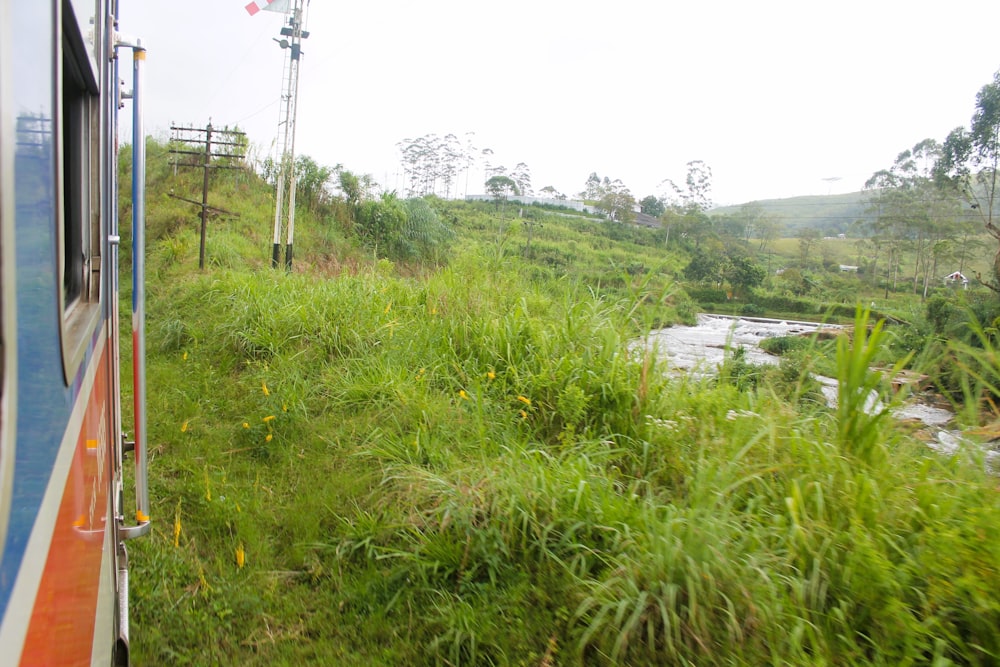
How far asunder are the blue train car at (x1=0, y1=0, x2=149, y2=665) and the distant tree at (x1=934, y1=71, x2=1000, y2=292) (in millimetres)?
5591

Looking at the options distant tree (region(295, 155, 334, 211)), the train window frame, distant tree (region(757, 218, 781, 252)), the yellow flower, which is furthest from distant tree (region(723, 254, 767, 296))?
distant tree (region(295, 155, 334, 211))

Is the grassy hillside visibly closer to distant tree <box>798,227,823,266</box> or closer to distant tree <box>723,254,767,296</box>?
distant tree <box>723,254,767,296</box>

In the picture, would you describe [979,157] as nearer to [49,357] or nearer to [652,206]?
[652,206]

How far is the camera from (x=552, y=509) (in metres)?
2.69

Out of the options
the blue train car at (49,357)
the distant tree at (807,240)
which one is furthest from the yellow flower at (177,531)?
the distant tree at (807,240)

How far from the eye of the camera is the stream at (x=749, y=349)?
2.64m

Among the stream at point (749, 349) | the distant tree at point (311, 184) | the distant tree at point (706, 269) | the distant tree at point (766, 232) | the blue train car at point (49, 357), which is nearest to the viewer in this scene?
the blue train car at point (49, 357)

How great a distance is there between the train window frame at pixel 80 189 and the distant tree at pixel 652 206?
7.93 m

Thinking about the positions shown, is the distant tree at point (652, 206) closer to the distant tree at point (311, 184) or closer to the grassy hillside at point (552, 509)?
the grassy hillside at point (552, 509)

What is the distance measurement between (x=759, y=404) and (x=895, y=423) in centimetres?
61

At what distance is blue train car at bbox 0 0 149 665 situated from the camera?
559 millimetres

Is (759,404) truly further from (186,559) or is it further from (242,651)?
(186,559)

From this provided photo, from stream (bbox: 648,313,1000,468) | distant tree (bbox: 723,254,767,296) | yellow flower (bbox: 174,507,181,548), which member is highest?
distant tree (bbox: 723,254,767,296)

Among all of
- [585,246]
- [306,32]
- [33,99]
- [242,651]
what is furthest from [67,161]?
[306,32]
